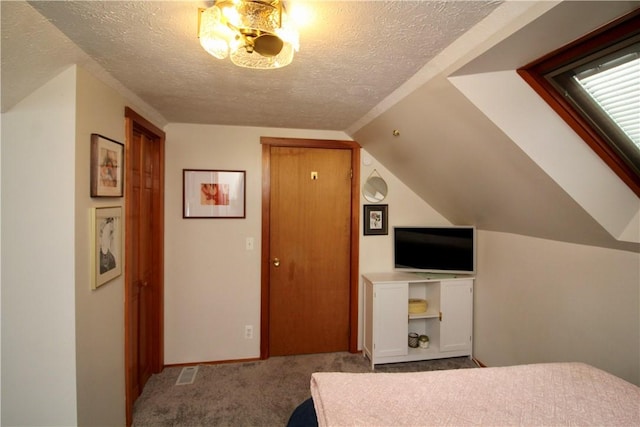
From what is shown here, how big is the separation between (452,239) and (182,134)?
271cm

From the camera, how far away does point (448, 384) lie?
1.35 meters

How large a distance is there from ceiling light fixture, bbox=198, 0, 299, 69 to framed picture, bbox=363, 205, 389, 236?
6.95ft

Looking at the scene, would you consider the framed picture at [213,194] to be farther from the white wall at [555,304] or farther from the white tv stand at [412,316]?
the white wall at [555,304]

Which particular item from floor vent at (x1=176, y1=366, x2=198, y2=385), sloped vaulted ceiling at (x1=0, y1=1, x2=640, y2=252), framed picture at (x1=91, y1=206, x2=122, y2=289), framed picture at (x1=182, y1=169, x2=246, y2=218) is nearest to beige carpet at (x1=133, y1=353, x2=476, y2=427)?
floor vent at (x1=176, y1=366, x2=198, y2=385)

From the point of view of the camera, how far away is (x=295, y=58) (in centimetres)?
151

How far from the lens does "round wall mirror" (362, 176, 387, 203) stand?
315 cm

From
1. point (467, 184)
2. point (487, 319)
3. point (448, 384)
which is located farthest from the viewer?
point (487, 319)

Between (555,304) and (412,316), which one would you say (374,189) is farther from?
(555,304)

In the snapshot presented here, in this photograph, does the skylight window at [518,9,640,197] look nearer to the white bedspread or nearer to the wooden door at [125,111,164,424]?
the white bedspread

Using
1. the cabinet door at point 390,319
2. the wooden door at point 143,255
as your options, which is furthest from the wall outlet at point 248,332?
the cabinet door at point 390,319

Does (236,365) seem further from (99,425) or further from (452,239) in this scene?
(452,239)

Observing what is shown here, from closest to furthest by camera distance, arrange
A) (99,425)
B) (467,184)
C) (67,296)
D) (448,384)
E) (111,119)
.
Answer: (448,384), (67,296), (99,425), (111,119), (467,184)

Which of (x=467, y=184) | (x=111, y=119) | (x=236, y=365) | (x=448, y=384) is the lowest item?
(x=236, y=365)

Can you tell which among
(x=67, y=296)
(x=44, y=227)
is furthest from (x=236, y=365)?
(x=44, y=227)
